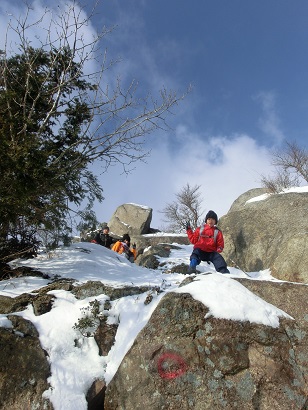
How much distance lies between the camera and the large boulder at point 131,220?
93.5 ft

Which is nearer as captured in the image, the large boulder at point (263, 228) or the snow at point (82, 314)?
the snow at point (82, 314)

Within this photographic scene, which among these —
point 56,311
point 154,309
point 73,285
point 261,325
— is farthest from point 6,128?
point 261,325

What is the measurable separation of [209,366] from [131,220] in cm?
2573

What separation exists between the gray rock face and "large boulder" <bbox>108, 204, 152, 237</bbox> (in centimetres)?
2454

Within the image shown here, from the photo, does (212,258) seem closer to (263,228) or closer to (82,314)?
(82,314)

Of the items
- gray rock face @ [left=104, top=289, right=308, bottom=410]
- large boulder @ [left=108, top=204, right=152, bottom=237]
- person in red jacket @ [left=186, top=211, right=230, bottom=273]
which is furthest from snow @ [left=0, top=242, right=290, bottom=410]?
large boulder @ [left=108, top=204, right=152, bottom=237]

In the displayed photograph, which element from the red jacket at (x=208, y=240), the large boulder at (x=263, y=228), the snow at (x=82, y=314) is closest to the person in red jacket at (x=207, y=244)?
the red jacket at (x=208, y=240)

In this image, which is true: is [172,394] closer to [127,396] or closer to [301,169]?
[127,396]

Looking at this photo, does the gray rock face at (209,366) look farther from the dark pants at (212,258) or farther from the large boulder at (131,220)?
the large boulder at (131,220)

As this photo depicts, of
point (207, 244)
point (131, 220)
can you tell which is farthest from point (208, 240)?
point (131, 220)

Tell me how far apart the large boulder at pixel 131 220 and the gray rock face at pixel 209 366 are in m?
24.5

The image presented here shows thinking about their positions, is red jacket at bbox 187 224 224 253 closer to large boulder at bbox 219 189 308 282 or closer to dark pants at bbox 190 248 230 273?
dark pants at bbox 190 248 230 273

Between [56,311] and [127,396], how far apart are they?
161cm

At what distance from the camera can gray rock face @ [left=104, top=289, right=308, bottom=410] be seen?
323cm
